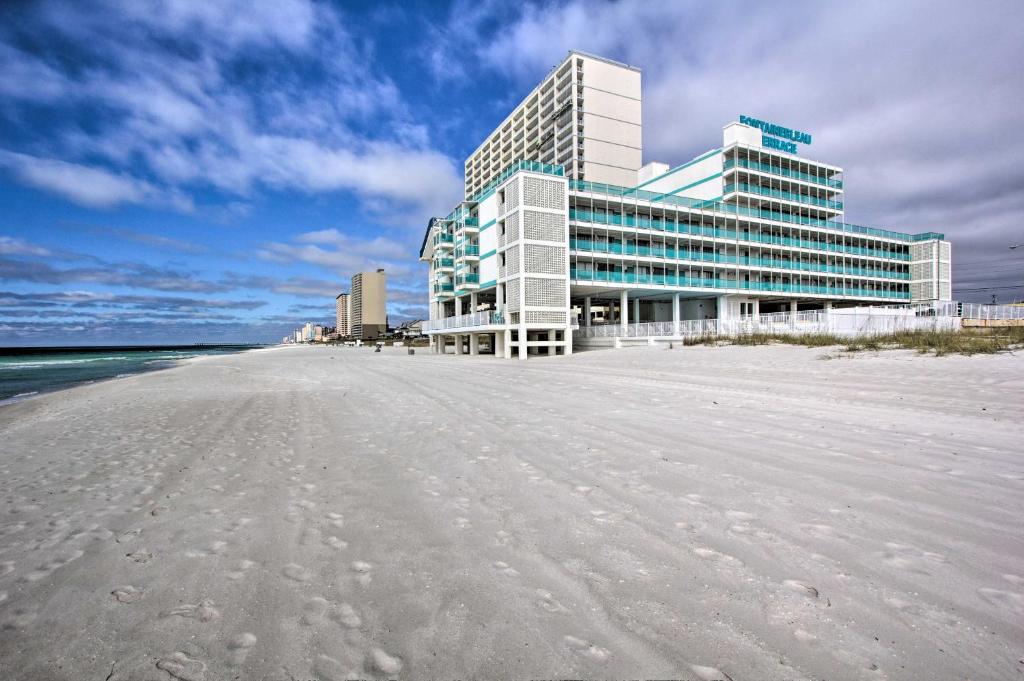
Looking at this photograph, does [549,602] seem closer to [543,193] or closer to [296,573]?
[296,573]

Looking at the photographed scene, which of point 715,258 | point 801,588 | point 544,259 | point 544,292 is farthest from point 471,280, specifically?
point 801,588

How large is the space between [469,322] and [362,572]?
37.4m

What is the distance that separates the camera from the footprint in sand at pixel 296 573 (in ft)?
9.97

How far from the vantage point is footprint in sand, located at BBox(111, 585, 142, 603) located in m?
2.83

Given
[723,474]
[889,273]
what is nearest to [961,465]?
[723,474]

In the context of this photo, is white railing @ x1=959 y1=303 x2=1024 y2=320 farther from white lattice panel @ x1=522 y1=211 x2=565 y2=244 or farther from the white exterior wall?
white lattice panel @ x1=522 y1=211 x2=565 y2=244

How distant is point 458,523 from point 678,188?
57.1m

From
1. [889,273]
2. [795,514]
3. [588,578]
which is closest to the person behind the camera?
[588,578]

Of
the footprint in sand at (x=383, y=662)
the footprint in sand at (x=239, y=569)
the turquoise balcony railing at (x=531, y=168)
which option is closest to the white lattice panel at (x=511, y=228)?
the turquoise balcony railing at (x=531, y=168)

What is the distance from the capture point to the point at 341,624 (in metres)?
2.50

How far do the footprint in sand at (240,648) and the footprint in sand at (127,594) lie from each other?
98cm

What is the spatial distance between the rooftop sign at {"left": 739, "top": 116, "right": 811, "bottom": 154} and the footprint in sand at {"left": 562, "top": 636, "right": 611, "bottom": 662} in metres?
57.2

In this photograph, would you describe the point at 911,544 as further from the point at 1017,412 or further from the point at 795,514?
the point at 1017,412

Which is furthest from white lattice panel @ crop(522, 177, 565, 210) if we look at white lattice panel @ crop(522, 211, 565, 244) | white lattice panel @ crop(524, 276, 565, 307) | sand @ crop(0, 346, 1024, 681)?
sand @ crop(0, 346, 1024, 681)
